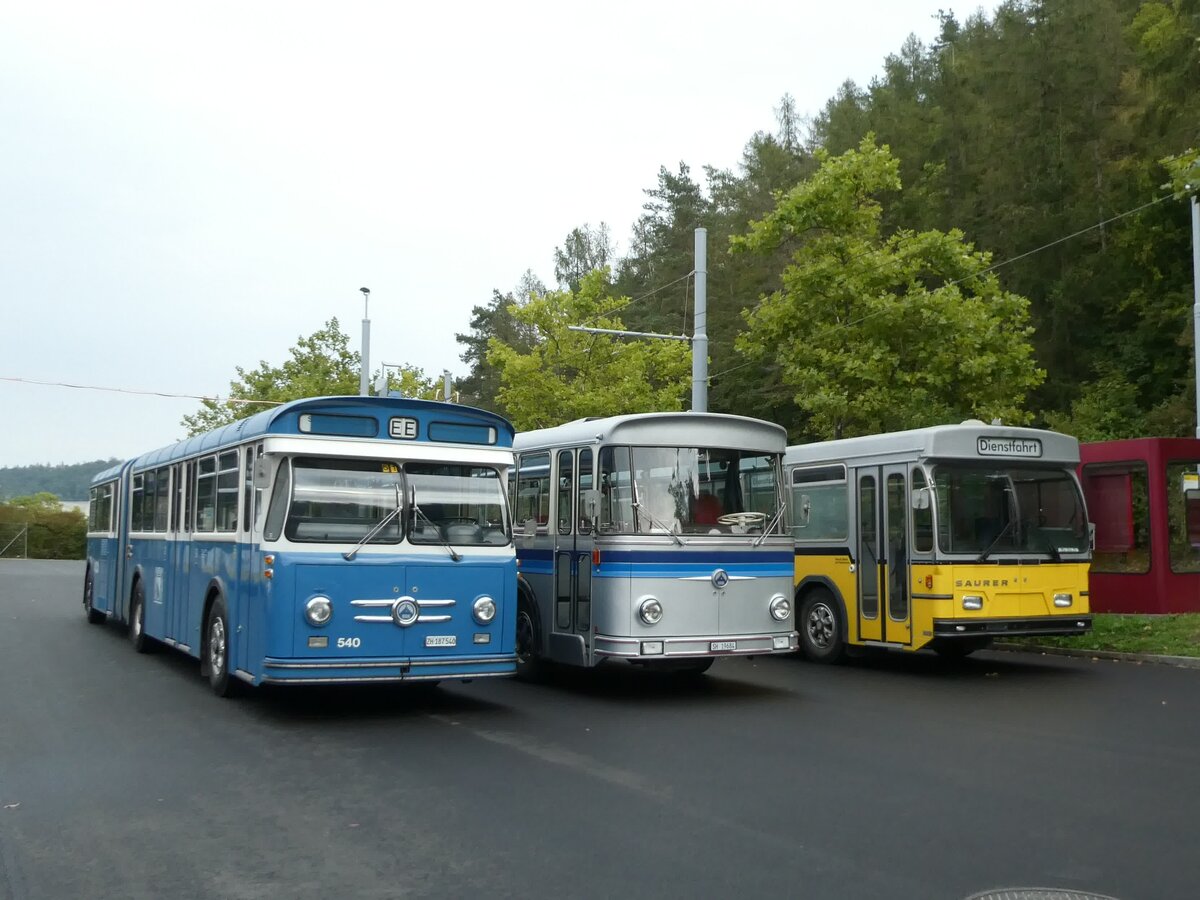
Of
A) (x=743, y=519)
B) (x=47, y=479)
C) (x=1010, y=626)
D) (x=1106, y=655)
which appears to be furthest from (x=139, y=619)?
(x=47, y=479)

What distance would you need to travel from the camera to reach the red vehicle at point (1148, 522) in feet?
62.0

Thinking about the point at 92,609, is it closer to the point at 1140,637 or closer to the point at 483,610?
the point at 483,610

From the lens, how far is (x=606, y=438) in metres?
13.0

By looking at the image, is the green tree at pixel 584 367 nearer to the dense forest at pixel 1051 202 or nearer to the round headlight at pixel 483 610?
the dense forest at pixel 1051 202

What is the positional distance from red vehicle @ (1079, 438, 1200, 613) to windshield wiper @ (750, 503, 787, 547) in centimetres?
833

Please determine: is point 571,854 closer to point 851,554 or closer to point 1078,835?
point 1078,835

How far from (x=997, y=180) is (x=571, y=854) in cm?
4230

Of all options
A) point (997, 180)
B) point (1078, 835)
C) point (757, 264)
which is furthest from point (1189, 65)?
point (1078, 835)

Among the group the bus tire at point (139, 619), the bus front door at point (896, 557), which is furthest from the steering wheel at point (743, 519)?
the bus tire at point (139, 619)

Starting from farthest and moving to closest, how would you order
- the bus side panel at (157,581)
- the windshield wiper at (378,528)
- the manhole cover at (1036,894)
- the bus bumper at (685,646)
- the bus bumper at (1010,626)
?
the bus side panel at (157,581) → the bus bumper at (1010,626) → the bus bumper at (685,646) → the windshield wiper at (378,528) → the manhole cover at (1036,894)

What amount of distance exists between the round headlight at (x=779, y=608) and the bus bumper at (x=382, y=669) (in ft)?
9.96

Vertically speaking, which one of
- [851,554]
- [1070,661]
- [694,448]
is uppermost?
[694,448]

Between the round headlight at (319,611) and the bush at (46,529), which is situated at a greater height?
the bush at (46,529)

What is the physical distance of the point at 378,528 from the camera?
442 inches
